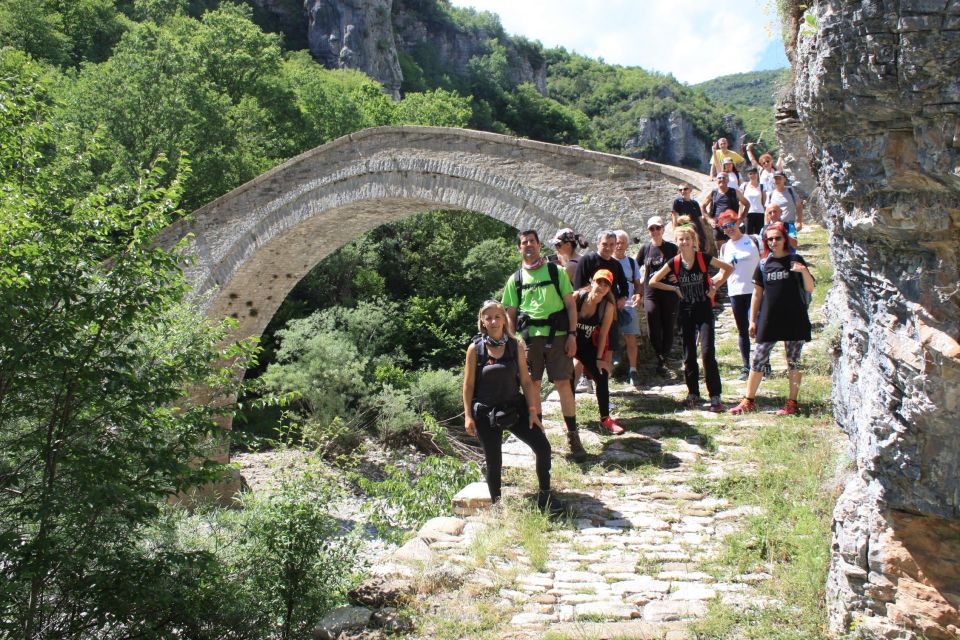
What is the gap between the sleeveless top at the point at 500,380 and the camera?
13.8ft

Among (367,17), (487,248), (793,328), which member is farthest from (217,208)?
(367,17)

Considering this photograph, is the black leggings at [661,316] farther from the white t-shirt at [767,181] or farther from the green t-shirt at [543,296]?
the white t-shirt at [767,181]

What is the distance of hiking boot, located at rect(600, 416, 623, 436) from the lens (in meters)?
5.54

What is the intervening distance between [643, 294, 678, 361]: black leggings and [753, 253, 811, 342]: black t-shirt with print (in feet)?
3.14

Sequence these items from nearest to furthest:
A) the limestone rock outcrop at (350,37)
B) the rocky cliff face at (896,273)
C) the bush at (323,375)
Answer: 1. the rocky cliff face at (896,273)
2. the bush at (323,375)
3. the limestone rock outcrop at (350,37)

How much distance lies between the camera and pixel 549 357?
5047mm

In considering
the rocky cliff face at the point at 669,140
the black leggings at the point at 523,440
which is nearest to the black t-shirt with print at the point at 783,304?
the black leggings at the point at 523,440

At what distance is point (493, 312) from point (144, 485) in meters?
2.28

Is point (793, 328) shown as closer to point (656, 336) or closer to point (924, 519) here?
point (656, 336)

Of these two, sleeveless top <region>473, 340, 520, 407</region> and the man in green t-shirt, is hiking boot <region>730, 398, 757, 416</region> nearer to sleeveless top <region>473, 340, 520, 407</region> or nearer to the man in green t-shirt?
the man in green t-shirt

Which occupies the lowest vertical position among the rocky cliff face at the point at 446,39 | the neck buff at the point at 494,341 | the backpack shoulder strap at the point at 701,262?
the neck buff at the point at 494,341

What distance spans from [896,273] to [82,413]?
438 centimetres

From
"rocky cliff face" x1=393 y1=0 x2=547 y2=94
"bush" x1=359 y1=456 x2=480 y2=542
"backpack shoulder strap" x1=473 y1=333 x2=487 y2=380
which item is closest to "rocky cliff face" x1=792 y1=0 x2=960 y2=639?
"backpack shoulder strap" x1=473 y1=333 x2=487 y2=380

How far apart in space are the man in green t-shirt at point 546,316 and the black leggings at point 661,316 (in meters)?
1.30
